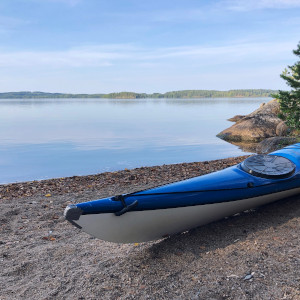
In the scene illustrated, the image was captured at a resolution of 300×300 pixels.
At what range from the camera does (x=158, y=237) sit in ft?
14.6

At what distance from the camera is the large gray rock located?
19312mm

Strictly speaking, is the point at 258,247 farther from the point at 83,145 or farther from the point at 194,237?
the point at 83,145

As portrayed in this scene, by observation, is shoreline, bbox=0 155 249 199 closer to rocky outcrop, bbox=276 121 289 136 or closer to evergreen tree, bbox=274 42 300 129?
evergreen tree, bbox=274 42 300 129

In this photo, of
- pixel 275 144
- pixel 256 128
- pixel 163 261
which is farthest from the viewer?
pixel 256 128

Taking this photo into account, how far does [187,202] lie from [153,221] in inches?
21.1

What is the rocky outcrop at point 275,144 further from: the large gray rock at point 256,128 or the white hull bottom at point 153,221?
the white hull bottom at point 153,221

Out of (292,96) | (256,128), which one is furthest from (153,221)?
(256,128)

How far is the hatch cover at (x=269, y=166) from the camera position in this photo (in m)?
5.23

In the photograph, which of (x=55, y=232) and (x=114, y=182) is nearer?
(x=55, y=232)

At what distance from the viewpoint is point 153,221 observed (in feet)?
13.9

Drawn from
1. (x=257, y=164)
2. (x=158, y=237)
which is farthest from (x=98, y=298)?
(x=257, y=164)

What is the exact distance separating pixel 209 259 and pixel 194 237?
2.08ft

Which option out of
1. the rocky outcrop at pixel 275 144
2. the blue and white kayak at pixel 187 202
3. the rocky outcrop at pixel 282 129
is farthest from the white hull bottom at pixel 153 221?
the rocky outcrop at pixel 282 129

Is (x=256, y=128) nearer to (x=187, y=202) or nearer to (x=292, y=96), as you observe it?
(x=292, y=96)
